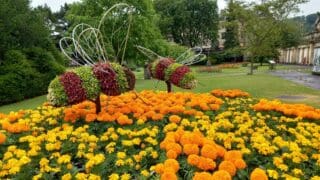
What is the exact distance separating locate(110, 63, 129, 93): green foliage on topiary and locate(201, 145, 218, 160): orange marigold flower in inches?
120

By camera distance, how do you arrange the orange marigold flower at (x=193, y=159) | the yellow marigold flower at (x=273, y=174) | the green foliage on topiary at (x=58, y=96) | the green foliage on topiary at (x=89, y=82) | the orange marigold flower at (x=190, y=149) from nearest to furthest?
1. the yellow marigold flower at (x=273, y=174)
2. the orange marigold flower at (x=193, y=159)
3. the orange marigold flower at (x=190, y=149)
4. the green foliage on topiary at (x=58, y=96)
5. the green foliage on topiary at (x=89, y=82)

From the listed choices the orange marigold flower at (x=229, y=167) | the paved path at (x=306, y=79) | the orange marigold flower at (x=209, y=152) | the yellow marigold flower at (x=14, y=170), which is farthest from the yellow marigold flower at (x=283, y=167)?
the paved path at (x=306, y=79)

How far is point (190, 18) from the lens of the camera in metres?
67.2

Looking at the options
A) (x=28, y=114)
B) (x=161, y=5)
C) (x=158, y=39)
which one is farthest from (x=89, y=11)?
(x=161, y=5)

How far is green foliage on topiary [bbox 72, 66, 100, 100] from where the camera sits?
7011 mm

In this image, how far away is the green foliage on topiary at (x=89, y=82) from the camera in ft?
23.0

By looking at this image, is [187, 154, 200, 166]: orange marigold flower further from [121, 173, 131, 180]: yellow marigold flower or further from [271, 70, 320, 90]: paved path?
[271, 70, 320, 90]: paved path

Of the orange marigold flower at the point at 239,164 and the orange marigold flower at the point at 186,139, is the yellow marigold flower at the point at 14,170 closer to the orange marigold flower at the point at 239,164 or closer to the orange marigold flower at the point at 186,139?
the orange marigold flower at the point at 186,139

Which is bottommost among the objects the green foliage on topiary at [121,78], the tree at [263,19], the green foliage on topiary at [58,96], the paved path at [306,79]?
the paved path at [306,79]

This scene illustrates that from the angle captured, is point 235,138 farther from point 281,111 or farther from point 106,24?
point 106,24

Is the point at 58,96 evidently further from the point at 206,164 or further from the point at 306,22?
the point at 306,22

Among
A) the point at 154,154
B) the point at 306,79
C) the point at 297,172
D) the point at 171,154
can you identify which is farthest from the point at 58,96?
the point at 306,79

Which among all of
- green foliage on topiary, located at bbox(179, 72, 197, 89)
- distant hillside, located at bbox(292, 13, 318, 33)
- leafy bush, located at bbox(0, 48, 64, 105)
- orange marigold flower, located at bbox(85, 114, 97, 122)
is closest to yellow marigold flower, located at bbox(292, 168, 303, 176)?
orange marigold flower, located at bbox(85, 114, 97, 122)

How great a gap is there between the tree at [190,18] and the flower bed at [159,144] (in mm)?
59092
